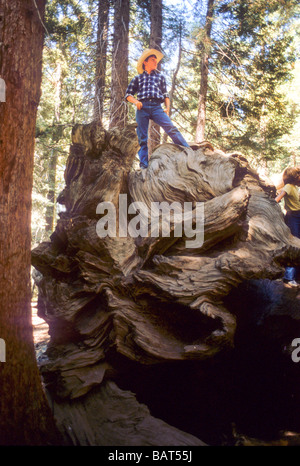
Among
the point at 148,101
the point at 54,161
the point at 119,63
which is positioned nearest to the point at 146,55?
the point at 148,101

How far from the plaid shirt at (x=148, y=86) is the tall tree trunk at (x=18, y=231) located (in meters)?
3.27

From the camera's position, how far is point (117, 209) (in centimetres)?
464

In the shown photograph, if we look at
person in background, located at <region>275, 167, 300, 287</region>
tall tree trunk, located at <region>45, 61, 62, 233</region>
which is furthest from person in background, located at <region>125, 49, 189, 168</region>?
tall tree trunk, located at <region>45, 61, 62, 233</region>

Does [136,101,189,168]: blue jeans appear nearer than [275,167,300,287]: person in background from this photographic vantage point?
No

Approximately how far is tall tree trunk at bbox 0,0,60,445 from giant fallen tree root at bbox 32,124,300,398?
807mm

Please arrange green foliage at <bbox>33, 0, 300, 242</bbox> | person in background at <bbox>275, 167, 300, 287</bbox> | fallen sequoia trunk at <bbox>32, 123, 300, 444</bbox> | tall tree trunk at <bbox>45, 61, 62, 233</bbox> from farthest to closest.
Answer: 1. tall tree trunk at <bbox>45, 61, 62, 233</bbox>
2. green foliage at <bbox>33, 0, 300, 242</bbox>
3. person in background at <bbox>275, 167, 300, 287</bbox>
4. fallen sequoia trunk at <bbox>32, 123, 300, 444</bbox>

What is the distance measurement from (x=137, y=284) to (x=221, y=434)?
6.15ft

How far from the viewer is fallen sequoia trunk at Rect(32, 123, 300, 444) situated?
12.2 feet

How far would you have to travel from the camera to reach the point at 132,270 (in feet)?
13.5

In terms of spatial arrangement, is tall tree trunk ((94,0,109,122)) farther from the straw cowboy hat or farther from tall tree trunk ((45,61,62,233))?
tall tree trunk ((45,61,62,233))

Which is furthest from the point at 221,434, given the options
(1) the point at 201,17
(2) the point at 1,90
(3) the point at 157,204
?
(1) the point at 201,17

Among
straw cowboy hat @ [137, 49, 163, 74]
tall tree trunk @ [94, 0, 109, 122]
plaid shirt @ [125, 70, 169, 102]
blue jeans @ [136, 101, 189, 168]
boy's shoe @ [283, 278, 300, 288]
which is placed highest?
tall tree trunk @ [94, 0, 109, 122]

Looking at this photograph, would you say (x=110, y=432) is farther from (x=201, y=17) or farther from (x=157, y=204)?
(x=201, y=17)

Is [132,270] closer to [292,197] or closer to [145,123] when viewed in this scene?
[145,123]
